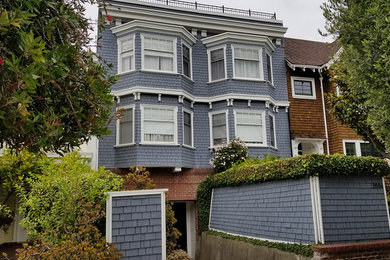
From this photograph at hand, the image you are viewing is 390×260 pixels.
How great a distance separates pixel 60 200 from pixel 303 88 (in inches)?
567

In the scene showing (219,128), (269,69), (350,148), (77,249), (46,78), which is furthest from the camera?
(350,148)

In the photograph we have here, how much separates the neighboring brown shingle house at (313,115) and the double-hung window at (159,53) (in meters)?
6.65

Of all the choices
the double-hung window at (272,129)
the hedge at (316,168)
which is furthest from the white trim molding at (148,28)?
the hedge at (316,168)

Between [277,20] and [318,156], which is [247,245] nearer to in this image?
[318,156]

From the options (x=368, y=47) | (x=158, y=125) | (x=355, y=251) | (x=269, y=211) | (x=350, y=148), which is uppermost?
(x=158, y=125)

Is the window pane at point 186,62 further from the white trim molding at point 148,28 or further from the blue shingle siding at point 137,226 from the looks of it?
the blue shingle siding at point 137,226

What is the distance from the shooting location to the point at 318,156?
9.40 meters

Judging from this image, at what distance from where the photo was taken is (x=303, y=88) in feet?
64.0

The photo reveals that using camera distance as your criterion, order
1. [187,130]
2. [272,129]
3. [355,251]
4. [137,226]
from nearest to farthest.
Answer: [355,251]
[137,226]
[187,130]
[272,129]

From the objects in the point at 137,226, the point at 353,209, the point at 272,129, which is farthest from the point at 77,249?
the point at 272,129

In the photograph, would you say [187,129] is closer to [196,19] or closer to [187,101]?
[187,101]

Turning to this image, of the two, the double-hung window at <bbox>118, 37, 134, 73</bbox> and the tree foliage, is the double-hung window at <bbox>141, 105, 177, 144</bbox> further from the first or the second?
the tree foliage

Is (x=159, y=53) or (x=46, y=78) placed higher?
(x=159, y=53)

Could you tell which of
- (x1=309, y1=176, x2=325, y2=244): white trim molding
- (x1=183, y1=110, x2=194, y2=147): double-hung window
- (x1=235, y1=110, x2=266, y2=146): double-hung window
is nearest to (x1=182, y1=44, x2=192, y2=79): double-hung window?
(x1=183, y1=110, x2=194, y2=147): double-hung window
